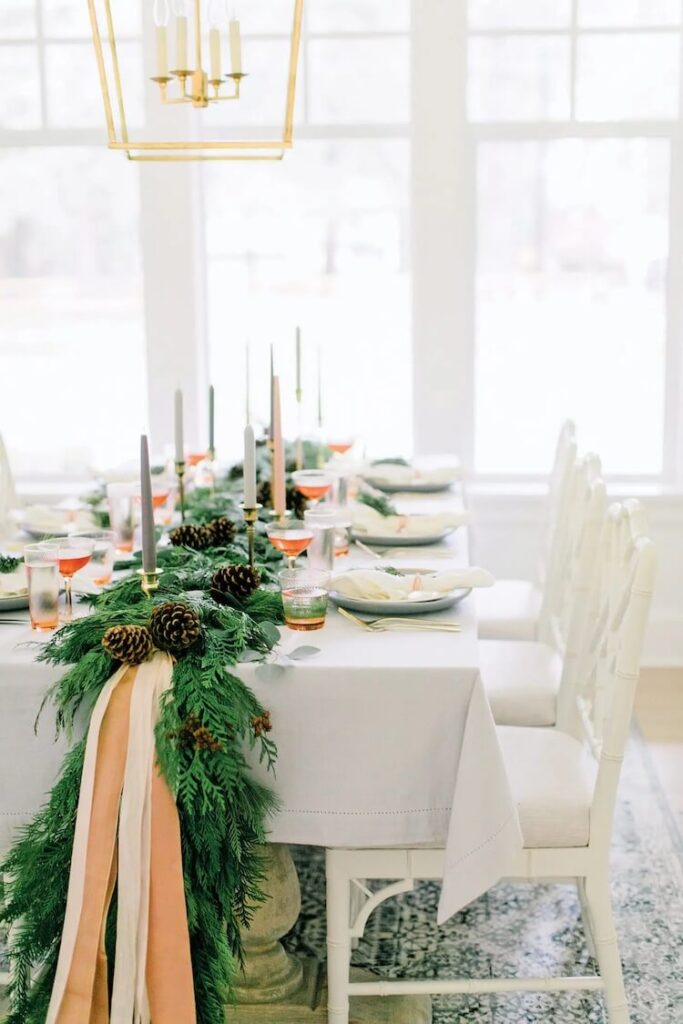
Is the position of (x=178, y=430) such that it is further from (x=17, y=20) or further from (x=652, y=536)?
(x=17, y=20)

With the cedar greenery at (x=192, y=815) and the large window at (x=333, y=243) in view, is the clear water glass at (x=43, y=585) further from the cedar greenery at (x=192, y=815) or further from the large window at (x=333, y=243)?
the large window at (x=333, y=243)

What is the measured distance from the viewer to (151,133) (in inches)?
176

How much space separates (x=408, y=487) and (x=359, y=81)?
5.83 feet

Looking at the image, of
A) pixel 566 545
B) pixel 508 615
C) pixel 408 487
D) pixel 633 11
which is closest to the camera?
pixel 566 545

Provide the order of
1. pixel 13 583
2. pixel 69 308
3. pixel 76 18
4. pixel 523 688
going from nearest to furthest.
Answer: pixel 13 583 < pixel 523 688 < pixel 76 18 < pixel 69 308

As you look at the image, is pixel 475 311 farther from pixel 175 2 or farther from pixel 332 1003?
pixel 332 1003

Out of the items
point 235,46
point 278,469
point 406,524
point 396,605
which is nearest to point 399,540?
point 406,524

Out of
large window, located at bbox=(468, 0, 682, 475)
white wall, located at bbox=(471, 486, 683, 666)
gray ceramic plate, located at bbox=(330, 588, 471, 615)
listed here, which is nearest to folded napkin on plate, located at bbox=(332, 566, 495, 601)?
gray ceramic plate, located at bbox=(330, 588, 471, 615)

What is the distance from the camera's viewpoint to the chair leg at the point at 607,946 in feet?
6.93

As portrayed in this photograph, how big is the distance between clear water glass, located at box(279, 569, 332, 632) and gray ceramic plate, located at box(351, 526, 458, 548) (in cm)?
66

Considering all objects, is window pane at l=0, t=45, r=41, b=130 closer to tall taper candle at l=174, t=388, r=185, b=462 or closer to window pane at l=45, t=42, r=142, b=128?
window pane at l=45, t=42, r=142, b=128

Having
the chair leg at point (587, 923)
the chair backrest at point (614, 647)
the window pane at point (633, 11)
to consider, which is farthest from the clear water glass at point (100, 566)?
the window pane at point (633, 11)

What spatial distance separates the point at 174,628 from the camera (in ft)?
6.20

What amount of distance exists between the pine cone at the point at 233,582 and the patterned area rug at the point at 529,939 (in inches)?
32.9
